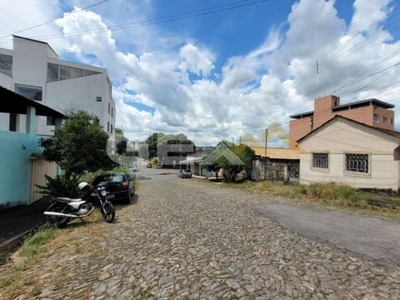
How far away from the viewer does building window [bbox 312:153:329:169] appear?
18.0 metres

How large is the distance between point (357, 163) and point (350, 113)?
27509 mm

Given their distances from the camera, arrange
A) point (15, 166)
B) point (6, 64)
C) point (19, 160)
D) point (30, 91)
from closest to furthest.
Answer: point (15, 166) < point (19, 160) < point (6, 64) < point (30, 91)

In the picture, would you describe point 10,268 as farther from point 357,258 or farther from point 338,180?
point 338,180

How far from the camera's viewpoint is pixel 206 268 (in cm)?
437

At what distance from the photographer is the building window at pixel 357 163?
15422 mm

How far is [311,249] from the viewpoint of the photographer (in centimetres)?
536

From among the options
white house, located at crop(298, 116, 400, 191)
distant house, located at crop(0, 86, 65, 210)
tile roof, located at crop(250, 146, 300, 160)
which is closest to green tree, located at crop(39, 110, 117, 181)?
distant house, located at crop(0, 86, 65, 210)

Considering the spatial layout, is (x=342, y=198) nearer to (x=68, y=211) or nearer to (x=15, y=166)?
(x=68, y=211)

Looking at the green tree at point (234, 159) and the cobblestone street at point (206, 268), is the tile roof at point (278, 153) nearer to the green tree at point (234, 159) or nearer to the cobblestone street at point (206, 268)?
the green tree at point (234, 159)

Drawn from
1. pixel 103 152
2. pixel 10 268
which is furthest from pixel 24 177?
pixel 10 268

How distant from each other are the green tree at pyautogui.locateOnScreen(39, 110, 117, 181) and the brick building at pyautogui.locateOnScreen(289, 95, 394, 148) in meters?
30.0

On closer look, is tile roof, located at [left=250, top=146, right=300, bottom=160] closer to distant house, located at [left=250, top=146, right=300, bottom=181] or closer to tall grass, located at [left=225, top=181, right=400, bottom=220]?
distant house, located at [left=250, top=146, right=300, bottom=181]

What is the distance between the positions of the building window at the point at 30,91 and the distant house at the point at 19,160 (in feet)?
50.5

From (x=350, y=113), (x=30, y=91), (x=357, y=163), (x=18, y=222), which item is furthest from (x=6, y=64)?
(x=350, y=113)
